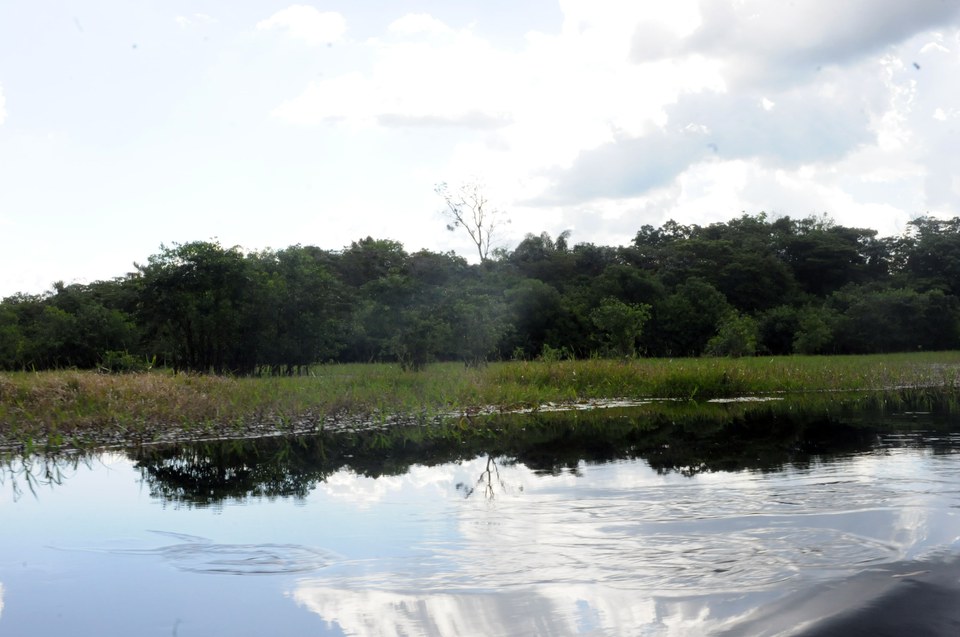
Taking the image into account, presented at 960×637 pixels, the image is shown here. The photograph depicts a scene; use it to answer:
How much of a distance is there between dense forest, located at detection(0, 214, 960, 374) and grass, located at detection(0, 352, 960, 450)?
3788 mm

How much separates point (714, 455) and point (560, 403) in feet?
27.1

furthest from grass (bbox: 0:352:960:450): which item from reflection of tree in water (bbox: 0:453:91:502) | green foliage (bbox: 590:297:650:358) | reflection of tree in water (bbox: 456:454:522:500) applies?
green foliage (bbox: 590:297:650:358)

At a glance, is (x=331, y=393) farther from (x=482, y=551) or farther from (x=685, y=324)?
(x=685, y=324)

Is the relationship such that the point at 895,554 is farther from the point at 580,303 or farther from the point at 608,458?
the point at 580,303

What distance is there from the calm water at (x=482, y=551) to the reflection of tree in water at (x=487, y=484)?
0.05 metres

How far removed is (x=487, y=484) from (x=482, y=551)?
280 cm

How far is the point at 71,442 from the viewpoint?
11969 millimetres

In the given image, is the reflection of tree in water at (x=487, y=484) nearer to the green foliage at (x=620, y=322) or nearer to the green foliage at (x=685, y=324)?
the green foliage at (x=620, y=322)

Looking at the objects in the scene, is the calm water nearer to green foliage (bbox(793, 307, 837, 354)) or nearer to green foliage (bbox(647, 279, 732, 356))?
green foliage (bbox(793, 307, 837, 354))

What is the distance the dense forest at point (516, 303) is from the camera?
24.9 m

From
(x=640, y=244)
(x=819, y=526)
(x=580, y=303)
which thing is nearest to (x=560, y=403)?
(x=819, y=526)

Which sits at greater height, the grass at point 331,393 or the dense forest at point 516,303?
the dense forest at point 516,303

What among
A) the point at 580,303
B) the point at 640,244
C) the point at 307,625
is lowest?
the point at 307,625

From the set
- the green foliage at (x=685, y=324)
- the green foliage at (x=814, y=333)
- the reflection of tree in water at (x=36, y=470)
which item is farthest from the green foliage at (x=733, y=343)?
the reflection of tree in water at (x=36, y=470)
